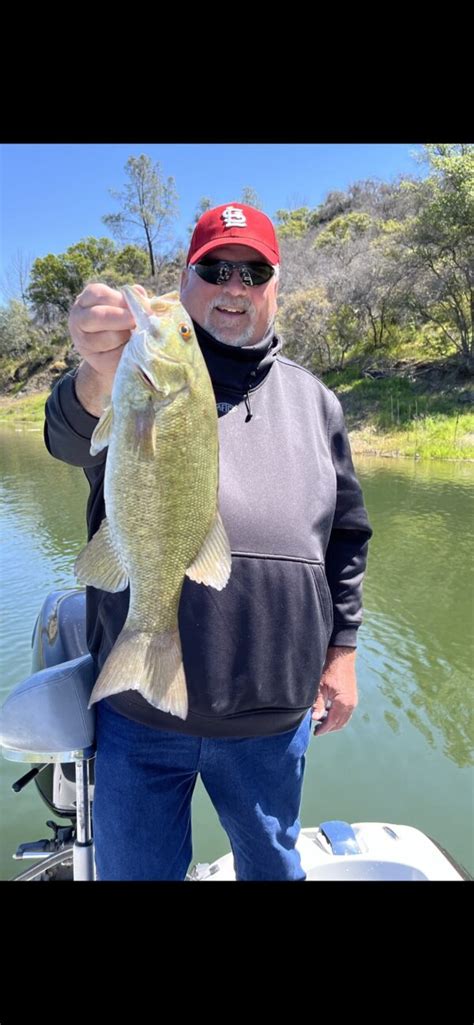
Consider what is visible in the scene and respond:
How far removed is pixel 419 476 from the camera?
50.2ft

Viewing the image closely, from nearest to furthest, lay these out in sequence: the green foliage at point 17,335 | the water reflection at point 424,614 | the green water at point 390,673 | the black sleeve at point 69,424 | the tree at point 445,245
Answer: the black sleeve at point 69,424, the green water at point 390,673, the water reflection at point 424,614, the tree at point 445,245, the green foliage at point 17,335

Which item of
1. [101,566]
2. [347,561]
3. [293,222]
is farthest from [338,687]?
[293,222]

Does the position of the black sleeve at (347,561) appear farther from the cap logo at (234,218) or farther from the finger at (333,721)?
the cap logo at (234,218)

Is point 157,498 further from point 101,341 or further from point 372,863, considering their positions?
point 372,863

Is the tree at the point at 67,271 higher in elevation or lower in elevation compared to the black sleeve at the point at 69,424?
higher

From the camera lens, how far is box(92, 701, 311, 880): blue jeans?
6.44 ft

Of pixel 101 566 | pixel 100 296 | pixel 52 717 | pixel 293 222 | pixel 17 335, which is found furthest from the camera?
pixel 293 222

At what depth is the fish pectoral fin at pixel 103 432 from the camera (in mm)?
1636

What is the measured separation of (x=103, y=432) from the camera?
65.2 inches

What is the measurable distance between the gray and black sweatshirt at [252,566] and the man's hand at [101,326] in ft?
0.63

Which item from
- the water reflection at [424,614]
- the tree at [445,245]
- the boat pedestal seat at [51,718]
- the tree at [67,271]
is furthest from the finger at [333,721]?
the tree at [67,271]

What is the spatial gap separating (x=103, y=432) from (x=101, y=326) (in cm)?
26

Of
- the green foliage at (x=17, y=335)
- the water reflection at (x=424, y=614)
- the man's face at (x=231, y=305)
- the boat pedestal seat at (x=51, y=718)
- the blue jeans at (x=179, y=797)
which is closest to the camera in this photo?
the blue jeans at (x=179, y=797)
